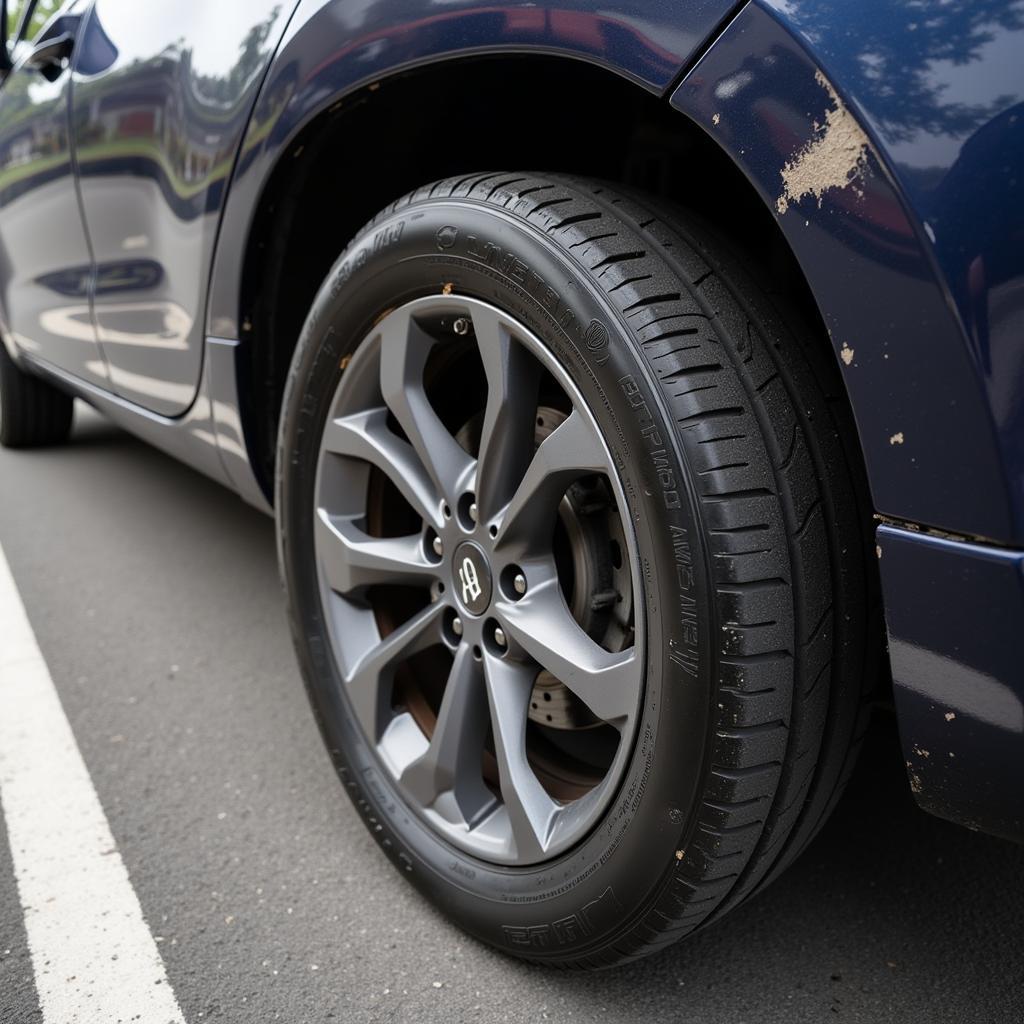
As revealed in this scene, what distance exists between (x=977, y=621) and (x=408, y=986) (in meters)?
0.87

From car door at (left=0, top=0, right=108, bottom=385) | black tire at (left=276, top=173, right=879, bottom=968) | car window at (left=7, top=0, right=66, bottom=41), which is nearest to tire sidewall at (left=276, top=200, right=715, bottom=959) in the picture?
black tire at (left=276, top=173, right=879, bottom=968)

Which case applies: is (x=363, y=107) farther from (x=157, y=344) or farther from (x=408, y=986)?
(x=408, y=986)

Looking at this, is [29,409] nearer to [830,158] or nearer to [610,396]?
[610,396]

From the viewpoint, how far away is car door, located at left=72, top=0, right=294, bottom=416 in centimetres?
161

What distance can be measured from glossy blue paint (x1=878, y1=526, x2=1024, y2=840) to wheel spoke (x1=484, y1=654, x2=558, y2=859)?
18.9 inches

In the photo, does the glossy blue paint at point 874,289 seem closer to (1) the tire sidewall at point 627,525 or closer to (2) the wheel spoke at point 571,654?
(1) the tire sidewall at point 627,525

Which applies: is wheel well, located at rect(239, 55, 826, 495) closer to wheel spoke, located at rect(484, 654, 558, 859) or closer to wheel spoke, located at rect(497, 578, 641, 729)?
wheel spoke, located at rect(497, 578, 641, 729)

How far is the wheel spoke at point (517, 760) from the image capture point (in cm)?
127

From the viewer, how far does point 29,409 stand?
4.11m

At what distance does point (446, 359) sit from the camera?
150cm

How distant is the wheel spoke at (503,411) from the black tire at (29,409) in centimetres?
332

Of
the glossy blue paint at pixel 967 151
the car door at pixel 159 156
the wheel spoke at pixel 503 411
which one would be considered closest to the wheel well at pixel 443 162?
the car door at pixel 159 156

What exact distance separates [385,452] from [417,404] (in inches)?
3.6

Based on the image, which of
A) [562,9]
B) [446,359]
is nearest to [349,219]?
[446,359]
